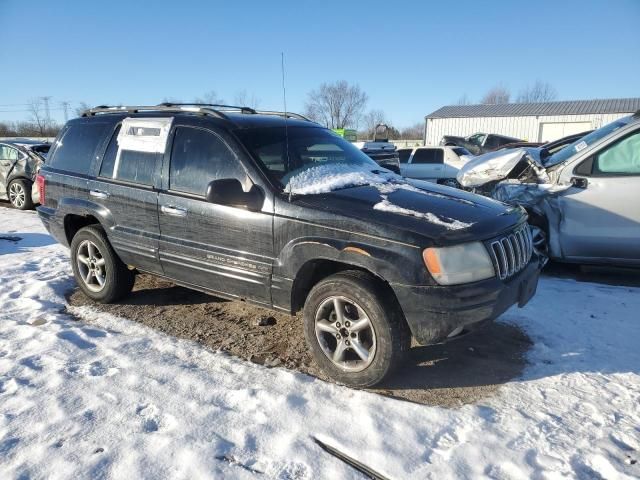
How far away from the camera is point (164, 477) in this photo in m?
2.36

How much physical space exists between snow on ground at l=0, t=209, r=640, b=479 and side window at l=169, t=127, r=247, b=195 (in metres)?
1.31

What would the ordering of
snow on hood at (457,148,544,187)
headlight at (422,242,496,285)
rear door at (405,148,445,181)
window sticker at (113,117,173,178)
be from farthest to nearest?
rear door at (405,148,445,181) → snow on hood at (457,148,544,187) → window sticker at (113,117,173,178) → headlight at (422,242,496,285)

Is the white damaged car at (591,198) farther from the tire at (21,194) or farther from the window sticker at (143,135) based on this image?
the tire at (21,194)

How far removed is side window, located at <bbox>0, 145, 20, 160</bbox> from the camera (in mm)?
11602

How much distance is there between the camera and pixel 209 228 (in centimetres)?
383

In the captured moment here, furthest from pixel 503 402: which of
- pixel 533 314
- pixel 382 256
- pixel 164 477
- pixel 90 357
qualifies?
pixel 90 357

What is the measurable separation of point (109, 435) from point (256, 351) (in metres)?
1.35

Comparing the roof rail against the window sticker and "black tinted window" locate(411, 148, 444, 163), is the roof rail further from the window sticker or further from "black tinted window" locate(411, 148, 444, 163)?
"black tinted window" locate(411, 148, 444, 163)

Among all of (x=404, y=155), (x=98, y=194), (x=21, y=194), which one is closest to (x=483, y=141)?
(x=404, y=155)

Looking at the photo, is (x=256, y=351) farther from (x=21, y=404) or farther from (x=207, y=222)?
(x=21, y=404)

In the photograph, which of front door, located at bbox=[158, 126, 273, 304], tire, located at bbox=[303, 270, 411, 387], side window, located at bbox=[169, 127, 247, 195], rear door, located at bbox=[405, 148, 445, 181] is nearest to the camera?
tire, located at bbox=[303, 270, 411, 387]

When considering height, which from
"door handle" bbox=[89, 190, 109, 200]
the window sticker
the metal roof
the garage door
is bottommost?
"door handle" bbox=[89, 190, 109, 200]

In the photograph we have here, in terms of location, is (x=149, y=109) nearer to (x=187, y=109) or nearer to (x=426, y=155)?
(x=187, y=109)

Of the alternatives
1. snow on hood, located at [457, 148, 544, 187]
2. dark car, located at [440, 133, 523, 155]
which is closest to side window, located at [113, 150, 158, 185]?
snow on hood, located at [457, 148, 544, 187]
